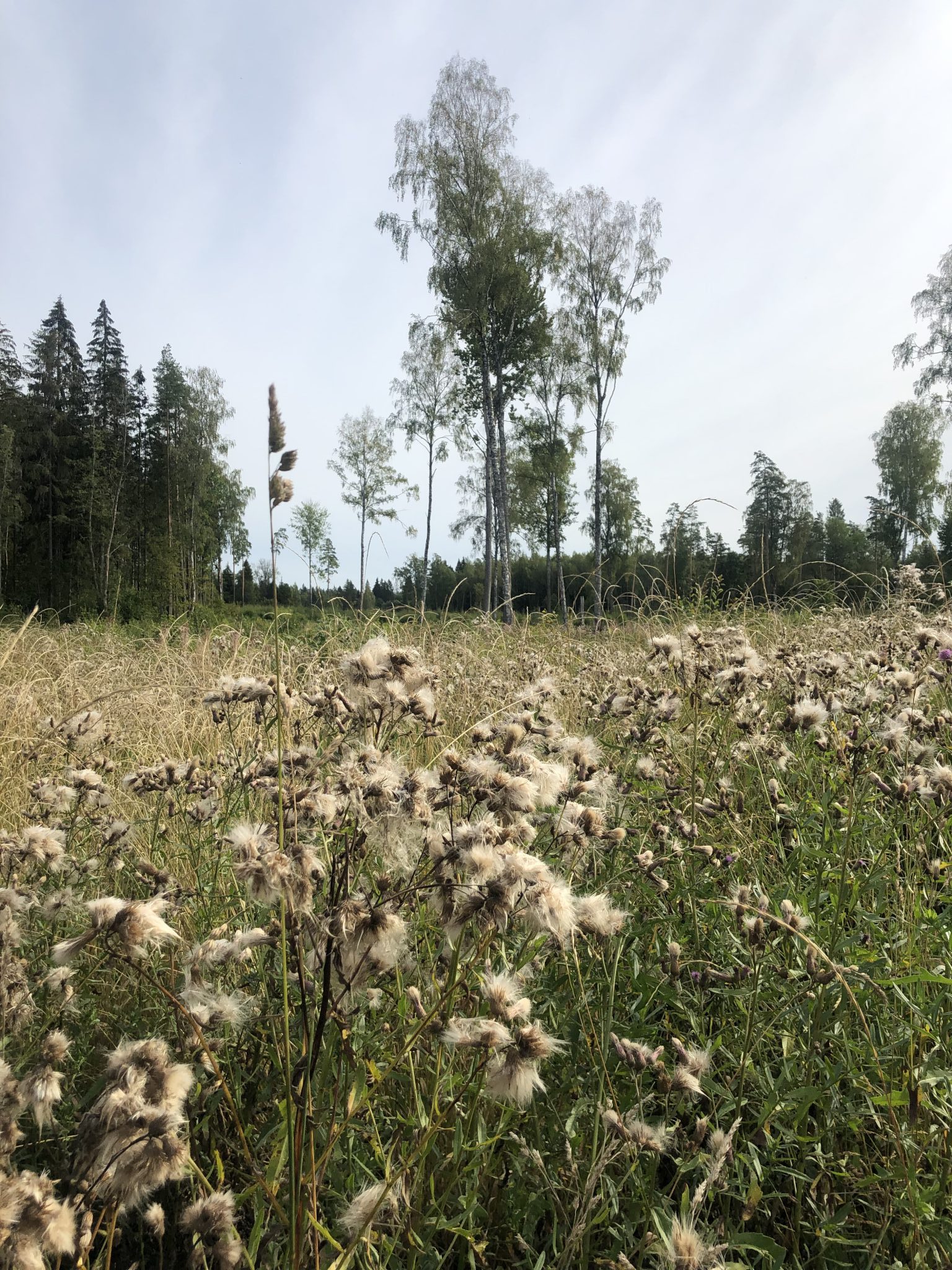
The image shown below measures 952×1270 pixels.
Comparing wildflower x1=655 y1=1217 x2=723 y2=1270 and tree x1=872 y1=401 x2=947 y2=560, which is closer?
wildflower x1=655 y1=1217 x2=723 y2=1270

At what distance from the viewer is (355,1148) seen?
4.75ft

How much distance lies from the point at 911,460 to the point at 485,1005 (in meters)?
53.1

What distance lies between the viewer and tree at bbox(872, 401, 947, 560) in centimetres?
4388

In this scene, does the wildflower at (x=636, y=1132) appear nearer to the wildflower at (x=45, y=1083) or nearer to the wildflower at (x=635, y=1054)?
the wildflower at (x=635, y=1054)

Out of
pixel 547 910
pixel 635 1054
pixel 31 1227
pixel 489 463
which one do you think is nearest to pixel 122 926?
pixel 31 1227

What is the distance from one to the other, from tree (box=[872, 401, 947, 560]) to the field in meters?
49.7

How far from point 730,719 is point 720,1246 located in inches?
91.6

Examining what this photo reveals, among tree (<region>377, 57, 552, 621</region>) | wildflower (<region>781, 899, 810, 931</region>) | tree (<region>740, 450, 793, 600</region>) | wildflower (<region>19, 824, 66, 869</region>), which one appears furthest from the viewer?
tree (<region>740, 450, 793, 600</region>)

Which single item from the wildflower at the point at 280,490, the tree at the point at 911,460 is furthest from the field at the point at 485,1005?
the tree at the point at 911,460

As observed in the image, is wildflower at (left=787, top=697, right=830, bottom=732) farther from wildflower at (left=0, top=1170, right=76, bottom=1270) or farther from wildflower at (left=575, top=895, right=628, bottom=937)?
wildflower at (left=0, top=1170, right=76, bottom=1270)

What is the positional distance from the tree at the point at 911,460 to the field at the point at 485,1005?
163 feet

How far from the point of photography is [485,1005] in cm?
165

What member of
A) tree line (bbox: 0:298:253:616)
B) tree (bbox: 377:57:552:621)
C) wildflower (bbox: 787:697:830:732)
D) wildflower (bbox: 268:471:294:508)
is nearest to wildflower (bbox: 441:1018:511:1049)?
wildflower (bbox: 268:471:294:508)

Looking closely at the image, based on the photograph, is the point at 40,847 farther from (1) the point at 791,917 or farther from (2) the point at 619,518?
(2) the point at 619,518
